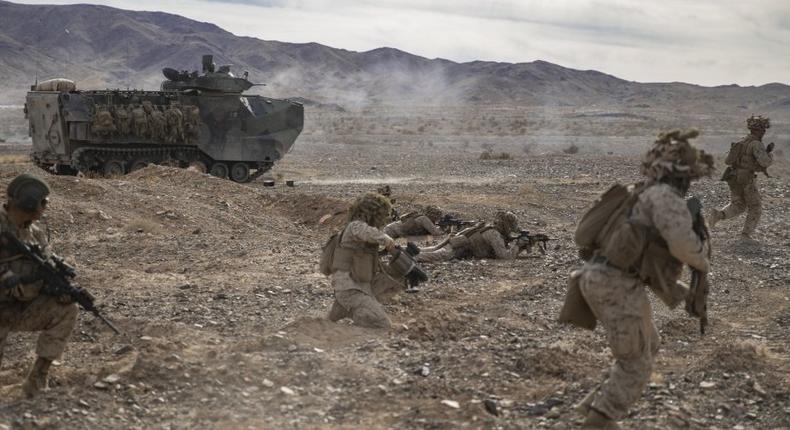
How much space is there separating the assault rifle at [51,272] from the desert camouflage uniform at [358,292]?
108 inches

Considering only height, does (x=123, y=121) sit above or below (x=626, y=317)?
below

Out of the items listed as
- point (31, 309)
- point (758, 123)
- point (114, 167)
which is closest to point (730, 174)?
point (758, 123)

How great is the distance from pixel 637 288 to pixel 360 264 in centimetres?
350

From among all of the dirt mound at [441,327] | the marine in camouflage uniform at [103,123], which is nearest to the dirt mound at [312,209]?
the marine in camouflage uniform at [103,123]

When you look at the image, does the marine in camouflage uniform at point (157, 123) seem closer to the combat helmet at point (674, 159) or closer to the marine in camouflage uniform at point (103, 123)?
the marine in camouflage uniform at point (103, 123)

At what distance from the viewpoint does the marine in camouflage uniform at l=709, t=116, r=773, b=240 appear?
1520cm

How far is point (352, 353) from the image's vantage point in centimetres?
828

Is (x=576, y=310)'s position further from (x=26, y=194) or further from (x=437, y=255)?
(x=437, y=255)

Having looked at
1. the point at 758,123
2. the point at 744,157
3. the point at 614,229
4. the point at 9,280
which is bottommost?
the point at 9,280

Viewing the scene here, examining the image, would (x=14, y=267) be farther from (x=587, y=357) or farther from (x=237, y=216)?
(x=237, y=216)

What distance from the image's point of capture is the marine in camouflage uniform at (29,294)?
6.84m

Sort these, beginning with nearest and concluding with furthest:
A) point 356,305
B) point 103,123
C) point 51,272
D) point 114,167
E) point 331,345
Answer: point 51,272 < point 331,345 < point 356,305 < point 103,123 < point 114,167

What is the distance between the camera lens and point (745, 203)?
1548 cm

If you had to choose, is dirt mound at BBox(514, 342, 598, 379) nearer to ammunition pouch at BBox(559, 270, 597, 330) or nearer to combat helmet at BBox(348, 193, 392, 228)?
ammunition pouch at BBox(559, 270, 597, 330)
